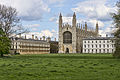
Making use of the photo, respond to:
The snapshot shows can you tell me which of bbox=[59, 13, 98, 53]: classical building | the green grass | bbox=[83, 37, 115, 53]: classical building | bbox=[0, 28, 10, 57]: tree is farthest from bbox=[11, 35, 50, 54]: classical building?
the green grass

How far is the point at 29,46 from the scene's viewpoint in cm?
12750

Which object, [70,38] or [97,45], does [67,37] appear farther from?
[97,45]

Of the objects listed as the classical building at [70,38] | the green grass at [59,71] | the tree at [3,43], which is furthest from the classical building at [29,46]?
the green grass at [59,71]

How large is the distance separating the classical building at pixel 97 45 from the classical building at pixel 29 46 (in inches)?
1002

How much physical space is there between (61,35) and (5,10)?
82.4 meters

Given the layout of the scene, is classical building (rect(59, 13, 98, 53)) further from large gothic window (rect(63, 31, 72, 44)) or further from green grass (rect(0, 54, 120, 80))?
green grass (rect(0, 54, 120, 80))

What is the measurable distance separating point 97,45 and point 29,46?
36.6 meters

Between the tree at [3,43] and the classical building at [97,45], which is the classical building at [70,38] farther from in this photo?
the tree at [3,43]

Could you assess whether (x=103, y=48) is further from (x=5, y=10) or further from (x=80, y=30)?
(x=5, y=10)

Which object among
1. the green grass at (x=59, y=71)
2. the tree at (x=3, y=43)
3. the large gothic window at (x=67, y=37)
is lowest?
the green grass at (x=59, y=71)

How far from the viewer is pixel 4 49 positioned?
49000 millimetres

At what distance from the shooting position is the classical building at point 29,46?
11939 cm

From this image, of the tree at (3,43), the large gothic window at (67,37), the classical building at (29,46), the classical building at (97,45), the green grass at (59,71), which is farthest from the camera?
the large gothic window at (67,37)

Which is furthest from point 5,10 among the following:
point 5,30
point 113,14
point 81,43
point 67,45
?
point 81,43
